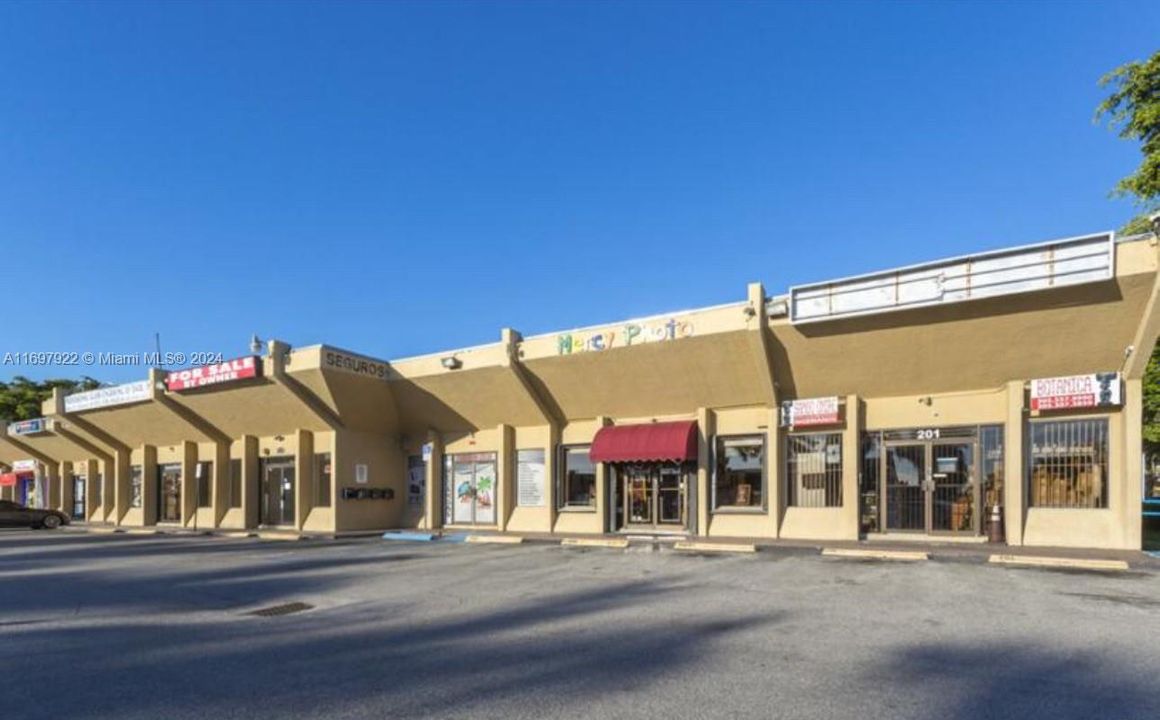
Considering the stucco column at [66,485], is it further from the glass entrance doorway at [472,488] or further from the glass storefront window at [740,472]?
the glass storefront window at [740,472]

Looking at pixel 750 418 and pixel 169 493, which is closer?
pixel 750 418

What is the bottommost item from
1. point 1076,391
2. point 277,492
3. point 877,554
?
point 277,492

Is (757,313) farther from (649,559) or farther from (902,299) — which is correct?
(649,559)

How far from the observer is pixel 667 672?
6969mm

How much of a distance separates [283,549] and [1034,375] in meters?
19.5

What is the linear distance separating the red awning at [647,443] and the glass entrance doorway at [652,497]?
0.64 metres

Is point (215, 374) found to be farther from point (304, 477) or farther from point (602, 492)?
point (602, 492)

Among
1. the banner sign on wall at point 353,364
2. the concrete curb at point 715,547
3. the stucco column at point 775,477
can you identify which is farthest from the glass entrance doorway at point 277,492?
the stucco column at point 775,477

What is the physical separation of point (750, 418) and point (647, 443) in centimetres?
291

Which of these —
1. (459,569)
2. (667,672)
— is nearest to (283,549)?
(459,569)

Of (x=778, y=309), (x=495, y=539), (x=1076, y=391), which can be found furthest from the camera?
(x=495, y=539)

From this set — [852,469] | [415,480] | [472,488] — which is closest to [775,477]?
[852,469]

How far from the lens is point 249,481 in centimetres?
2845

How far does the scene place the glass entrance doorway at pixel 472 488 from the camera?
24609 millimetres
